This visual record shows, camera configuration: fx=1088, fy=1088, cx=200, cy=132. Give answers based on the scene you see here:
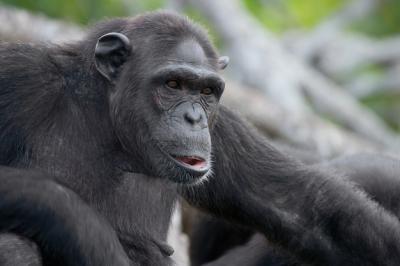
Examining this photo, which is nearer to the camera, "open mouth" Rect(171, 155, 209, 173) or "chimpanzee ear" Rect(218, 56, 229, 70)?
"open mouth" Rect(171, 155, 209, 173)

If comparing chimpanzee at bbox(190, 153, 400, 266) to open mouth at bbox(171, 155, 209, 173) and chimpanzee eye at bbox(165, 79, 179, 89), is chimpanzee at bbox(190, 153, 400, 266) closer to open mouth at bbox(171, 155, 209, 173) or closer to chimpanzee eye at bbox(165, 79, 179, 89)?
open mouth at bbox(171, 155, 209, 173)

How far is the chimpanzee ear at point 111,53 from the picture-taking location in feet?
25.3

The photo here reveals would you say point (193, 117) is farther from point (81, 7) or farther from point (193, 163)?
point (81, 7)

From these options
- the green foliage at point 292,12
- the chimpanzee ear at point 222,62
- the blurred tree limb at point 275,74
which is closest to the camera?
the chimpanzee ear at point 222,62

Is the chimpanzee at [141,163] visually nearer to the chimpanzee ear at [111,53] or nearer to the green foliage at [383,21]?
the chimpanzee ear at [111,53]

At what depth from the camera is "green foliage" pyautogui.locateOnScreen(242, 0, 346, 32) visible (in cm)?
2009

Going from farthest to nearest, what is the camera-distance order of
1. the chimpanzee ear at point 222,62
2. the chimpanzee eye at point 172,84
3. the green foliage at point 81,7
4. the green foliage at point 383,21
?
the green foliage at point 383,21
the green foliage at point 81,7
the chimpanzee ear at point 222,62
the chimpanzee eye at point 172,84

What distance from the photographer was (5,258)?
6723mm

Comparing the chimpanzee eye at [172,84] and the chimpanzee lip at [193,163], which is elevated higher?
the chimpanzee eye at [172,84]

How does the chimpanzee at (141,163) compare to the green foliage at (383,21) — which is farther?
the green foliage at (383,21)

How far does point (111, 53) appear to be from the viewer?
7.71m

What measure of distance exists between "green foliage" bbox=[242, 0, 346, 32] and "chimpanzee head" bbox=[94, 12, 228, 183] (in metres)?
11.9

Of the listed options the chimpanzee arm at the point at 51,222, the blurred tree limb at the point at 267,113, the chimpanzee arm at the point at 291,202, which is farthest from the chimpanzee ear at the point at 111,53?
the blurred tree limb at the point at 267,113

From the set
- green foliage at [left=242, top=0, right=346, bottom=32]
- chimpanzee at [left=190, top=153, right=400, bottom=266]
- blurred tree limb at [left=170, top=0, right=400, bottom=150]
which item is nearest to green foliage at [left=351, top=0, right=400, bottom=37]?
green foliage at [left=242, top=0, right=346, bottom=32]
